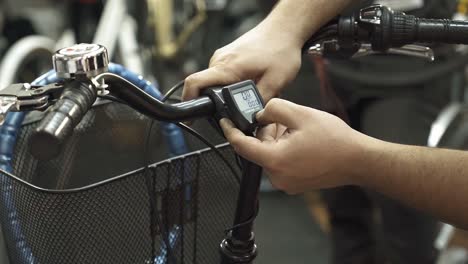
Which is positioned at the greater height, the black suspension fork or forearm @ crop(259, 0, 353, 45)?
forearm @ crop(259, 0, 353, 45)

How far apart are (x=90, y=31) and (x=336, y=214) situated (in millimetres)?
1417

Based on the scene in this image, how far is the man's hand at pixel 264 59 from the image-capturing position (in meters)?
0.82

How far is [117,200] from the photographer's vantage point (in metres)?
0.68

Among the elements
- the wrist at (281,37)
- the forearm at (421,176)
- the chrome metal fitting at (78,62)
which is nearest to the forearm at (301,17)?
the wrist at (281,37)

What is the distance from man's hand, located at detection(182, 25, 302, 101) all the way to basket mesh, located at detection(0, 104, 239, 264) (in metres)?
0.11

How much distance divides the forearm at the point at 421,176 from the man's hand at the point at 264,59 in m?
0.20

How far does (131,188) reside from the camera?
69 cm

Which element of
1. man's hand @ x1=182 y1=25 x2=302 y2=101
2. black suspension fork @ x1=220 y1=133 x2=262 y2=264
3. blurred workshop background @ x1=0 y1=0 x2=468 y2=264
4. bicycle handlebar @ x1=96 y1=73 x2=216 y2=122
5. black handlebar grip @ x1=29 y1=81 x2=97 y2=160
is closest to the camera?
black handlebar grip @ x1=29 y1=81 x2=97 y2=160

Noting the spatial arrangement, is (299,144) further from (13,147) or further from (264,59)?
(13,147)

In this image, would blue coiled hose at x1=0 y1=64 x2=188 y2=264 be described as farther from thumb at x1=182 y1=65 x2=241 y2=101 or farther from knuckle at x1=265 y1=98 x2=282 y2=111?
knuckle at x1=265 y1=98 x2=282 y2=111

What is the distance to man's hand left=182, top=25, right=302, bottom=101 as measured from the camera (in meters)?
0.82

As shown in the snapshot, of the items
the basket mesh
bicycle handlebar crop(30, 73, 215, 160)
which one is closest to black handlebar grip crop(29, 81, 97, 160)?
bicycle handlebar crop(30, 73, 215, 160)

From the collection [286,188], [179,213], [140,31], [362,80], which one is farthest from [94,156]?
[140,31]

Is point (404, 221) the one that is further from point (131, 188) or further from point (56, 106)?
point (56, 106)
